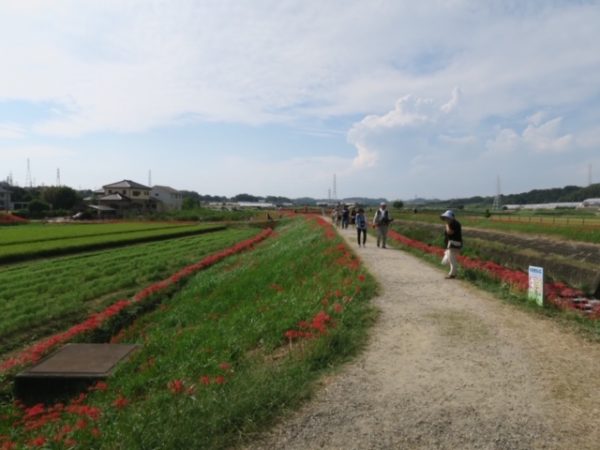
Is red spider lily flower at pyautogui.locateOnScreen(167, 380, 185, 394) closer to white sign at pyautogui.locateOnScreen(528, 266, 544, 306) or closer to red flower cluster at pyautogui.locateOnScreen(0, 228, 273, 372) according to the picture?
red flower cluster at pyautogui.locateOnScreen(0, 228, 273, 372)

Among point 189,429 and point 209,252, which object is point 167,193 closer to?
point 209,252

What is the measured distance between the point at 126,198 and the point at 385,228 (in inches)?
3045

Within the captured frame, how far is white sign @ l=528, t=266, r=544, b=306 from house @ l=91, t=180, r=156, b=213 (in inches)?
3197

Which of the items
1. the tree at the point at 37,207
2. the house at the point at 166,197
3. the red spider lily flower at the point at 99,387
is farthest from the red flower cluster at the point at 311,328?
the house at the point at 166,197

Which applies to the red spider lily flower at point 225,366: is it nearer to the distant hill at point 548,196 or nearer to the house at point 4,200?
the house at point 4,200

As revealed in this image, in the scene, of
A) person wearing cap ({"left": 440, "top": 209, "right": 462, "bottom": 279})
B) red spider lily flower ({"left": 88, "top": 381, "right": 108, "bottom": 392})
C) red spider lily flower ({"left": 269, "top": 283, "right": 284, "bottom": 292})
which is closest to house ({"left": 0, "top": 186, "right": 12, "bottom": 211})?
red spider lily flower ({"left": 269, "top": 283, "right": 284, "bottom": 292})

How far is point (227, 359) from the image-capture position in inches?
284

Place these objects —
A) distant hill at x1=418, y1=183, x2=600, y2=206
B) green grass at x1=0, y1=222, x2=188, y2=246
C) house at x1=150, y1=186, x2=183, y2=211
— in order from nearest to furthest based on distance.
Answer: green grass at x1=0, y1=222, x2=188, y2=246 → house at x1=150, y1=186, x2=183, y2=211 → distant hill at x1=418, y1=183, x2=600, y2=206

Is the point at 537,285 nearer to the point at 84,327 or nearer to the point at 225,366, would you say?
the point at 225,366

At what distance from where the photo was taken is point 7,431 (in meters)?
6.48

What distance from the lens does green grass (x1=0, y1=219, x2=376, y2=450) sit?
446cm

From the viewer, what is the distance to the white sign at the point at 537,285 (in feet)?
28.5

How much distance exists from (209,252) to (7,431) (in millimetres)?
20867

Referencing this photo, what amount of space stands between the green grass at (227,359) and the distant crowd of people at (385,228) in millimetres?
2236
